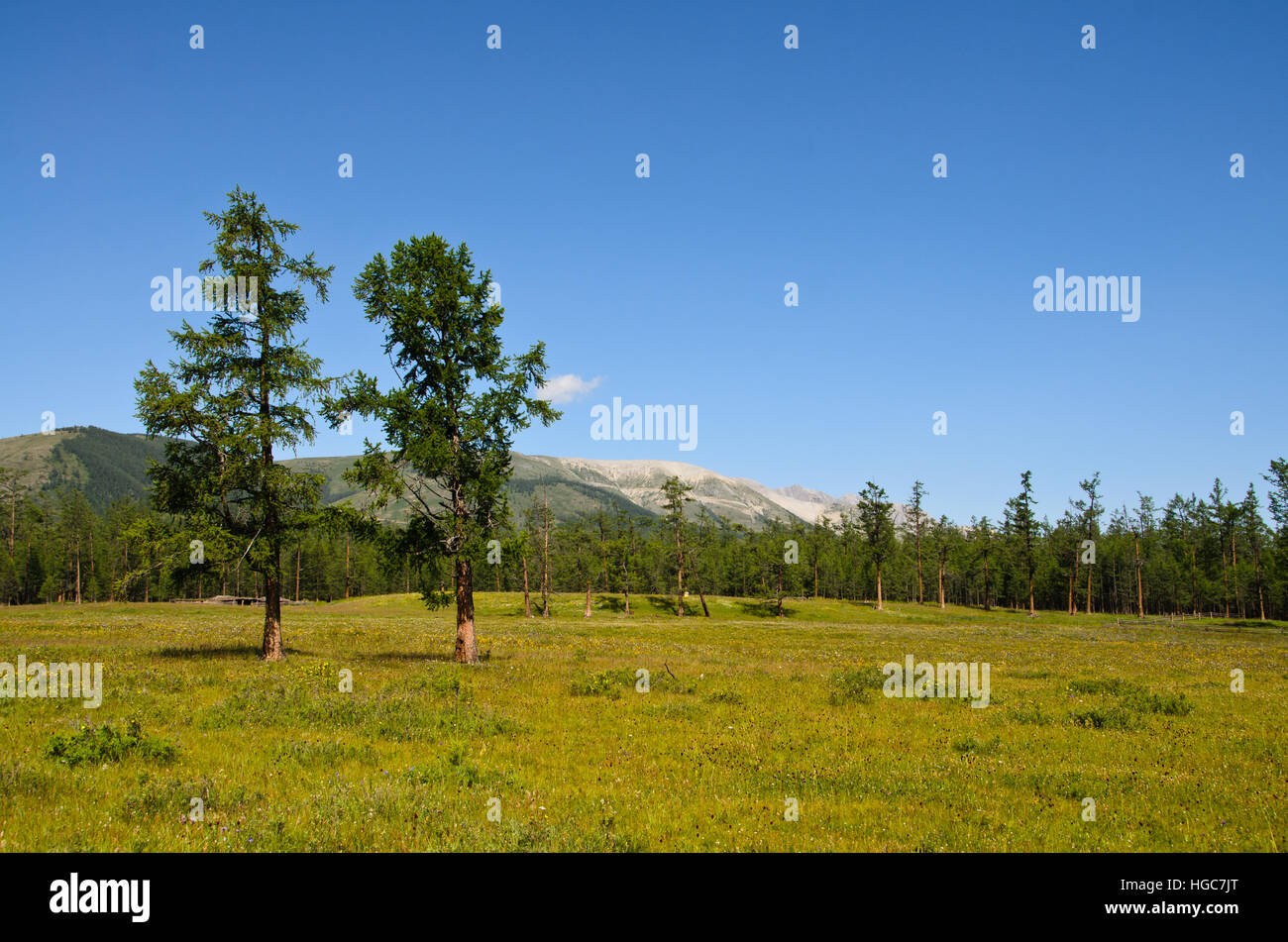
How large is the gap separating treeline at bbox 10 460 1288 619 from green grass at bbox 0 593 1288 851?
38.2 metres

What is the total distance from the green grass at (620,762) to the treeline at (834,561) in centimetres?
3816

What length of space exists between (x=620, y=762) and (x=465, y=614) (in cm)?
1543

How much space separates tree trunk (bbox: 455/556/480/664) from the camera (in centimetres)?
2472

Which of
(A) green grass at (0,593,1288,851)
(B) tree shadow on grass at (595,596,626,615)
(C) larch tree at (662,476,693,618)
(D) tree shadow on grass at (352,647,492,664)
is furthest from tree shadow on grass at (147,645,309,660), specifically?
(B) tree shadow on grass at (595,596,626,615)

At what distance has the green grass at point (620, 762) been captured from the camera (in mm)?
8227

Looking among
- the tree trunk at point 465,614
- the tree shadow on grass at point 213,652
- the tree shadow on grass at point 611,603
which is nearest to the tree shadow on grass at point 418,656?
the tree trunk at point 465,614

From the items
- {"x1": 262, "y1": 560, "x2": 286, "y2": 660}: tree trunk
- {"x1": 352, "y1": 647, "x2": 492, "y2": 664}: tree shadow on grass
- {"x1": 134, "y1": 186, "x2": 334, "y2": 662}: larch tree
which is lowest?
{"x1": 352, "y1": 647, "x2": 492, "y2": 664}: tree shadow on grass

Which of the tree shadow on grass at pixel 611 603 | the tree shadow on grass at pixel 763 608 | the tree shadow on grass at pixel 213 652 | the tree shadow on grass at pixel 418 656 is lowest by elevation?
the tree shadow on grass at pixel 763 608

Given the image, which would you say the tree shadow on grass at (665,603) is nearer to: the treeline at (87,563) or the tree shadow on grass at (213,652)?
the treeline at (87,563)

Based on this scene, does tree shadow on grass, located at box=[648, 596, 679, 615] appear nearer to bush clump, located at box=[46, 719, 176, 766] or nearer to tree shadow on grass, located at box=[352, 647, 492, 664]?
tree shadow on grass, located at box=[352, 647, 492, 664]

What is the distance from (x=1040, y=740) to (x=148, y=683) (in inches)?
932

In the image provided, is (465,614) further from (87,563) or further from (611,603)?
(87,563)
